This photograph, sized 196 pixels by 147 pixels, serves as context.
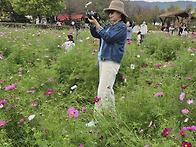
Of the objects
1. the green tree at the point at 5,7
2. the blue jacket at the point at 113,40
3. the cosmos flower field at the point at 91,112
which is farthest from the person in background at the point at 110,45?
the green tree at the point at 5,7

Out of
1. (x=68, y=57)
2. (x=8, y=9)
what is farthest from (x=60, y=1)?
(x=68, y=57)

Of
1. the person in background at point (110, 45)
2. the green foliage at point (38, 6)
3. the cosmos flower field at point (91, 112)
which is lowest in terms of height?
the cosmos flower field at point (91, 112)

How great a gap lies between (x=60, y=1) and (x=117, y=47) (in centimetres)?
2746

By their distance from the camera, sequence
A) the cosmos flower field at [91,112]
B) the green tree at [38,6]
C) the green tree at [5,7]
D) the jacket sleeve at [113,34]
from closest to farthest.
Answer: the cosmos flower field at [91,112] < the jacket sleeve at [113,34] < the green tree at [38,6] < the green tree at [5,7]

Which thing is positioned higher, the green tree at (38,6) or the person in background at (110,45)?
the green tree at (38,6)

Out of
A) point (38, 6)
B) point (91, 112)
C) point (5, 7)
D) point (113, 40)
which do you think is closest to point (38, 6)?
point (38, 6)

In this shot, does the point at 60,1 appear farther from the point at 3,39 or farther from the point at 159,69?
the point at 159,69

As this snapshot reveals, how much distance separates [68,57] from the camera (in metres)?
4.23

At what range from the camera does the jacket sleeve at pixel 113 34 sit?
2215mm

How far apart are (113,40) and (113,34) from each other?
7 cm

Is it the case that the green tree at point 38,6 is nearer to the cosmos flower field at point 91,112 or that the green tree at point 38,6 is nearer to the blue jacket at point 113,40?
the cosmos flower field at point 91,112

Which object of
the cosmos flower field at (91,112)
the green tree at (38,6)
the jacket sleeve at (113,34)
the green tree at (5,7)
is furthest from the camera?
the green tree at (5,7)

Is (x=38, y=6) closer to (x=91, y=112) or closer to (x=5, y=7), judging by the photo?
(x=5, y=7)

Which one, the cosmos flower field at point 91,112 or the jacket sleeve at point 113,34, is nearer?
the cosmos flower field at point 91,112
